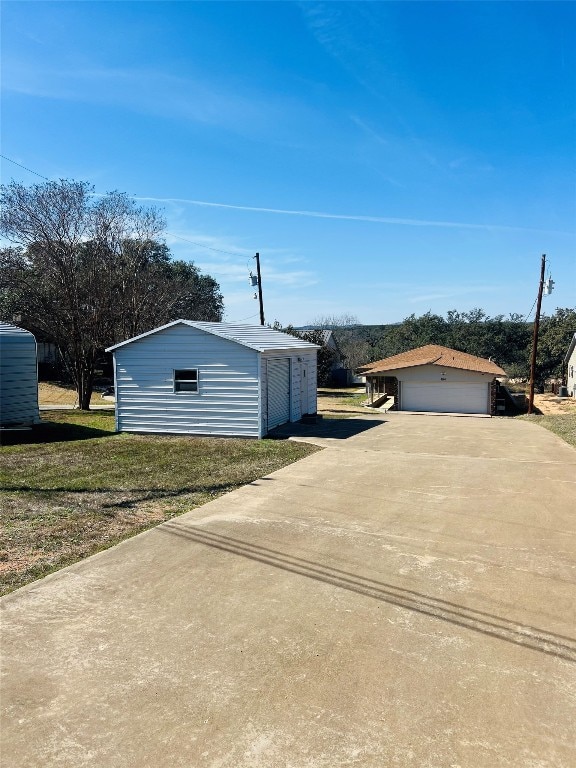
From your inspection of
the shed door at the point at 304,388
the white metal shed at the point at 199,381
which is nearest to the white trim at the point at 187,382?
the white metal shed at the point at 199,381

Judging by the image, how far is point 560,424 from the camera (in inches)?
789

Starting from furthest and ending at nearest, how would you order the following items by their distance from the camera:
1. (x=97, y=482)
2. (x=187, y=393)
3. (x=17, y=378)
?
(x=17, y=378)
(x=187, y=393)
(x=97, y=482)

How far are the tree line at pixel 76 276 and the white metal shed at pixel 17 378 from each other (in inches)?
228

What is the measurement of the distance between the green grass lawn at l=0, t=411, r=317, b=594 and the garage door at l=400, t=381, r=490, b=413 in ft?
39.6

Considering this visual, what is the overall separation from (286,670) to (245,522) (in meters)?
3.70

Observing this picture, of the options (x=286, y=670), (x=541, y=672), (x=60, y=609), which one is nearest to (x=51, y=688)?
(x=60, y=609)

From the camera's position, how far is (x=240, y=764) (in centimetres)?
317

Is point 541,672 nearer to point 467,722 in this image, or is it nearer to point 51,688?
point 467,722

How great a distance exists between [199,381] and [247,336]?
203 cm

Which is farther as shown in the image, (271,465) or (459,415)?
(459,415)

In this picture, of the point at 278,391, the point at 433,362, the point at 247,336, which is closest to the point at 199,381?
the point at 247,336

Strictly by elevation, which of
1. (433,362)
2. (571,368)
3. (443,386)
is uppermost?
(433,362)

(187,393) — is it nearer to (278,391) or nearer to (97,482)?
(278,391)

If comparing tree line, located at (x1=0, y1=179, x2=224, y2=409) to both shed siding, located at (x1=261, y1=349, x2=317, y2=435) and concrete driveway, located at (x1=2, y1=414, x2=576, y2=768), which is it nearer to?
shed siding, located at (x1=261, y1=349, x2=317, y2=435)
